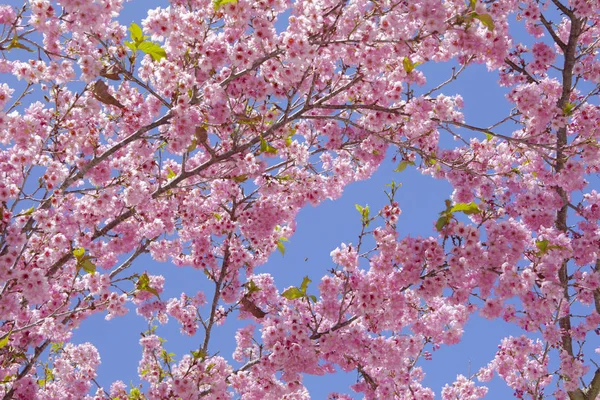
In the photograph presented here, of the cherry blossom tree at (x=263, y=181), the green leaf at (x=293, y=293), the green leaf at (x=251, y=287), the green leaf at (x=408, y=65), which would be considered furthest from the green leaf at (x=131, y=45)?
the green leaf at (x=251, y=287)

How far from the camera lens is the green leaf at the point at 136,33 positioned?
6652 mm

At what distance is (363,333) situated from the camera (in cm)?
767

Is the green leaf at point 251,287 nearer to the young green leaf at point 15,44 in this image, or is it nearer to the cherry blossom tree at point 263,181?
the cherry blossom tree at point 263,181

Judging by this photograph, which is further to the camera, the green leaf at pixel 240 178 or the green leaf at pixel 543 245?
the green leaf at pixel 240 178

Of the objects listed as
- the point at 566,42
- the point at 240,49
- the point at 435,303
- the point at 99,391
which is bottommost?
the point at 99,391

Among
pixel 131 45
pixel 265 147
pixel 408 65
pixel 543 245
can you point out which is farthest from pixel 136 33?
pixel 543 245

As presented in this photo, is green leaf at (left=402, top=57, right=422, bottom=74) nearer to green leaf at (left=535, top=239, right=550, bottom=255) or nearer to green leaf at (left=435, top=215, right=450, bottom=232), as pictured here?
green leaf at (left=435, top=215, right=450, bottom=232)

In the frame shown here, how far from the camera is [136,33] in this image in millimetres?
6691

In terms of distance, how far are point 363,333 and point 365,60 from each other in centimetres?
360

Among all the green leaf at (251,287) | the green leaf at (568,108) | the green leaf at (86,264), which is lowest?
the green leaf at (86,264)

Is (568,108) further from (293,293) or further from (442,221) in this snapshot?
(293,293)

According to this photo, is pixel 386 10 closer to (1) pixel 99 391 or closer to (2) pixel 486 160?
(2) pixel 486 160

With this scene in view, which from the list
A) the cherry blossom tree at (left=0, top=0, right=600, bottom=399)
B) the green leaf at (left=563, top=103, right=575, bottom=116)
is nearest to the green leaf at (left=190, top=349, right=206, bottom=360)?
the cherry blossom tree at (left=0, top=0, right=600, bottom=399)

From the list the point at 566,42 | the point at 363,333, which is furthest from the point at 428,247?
the point at 566,42
